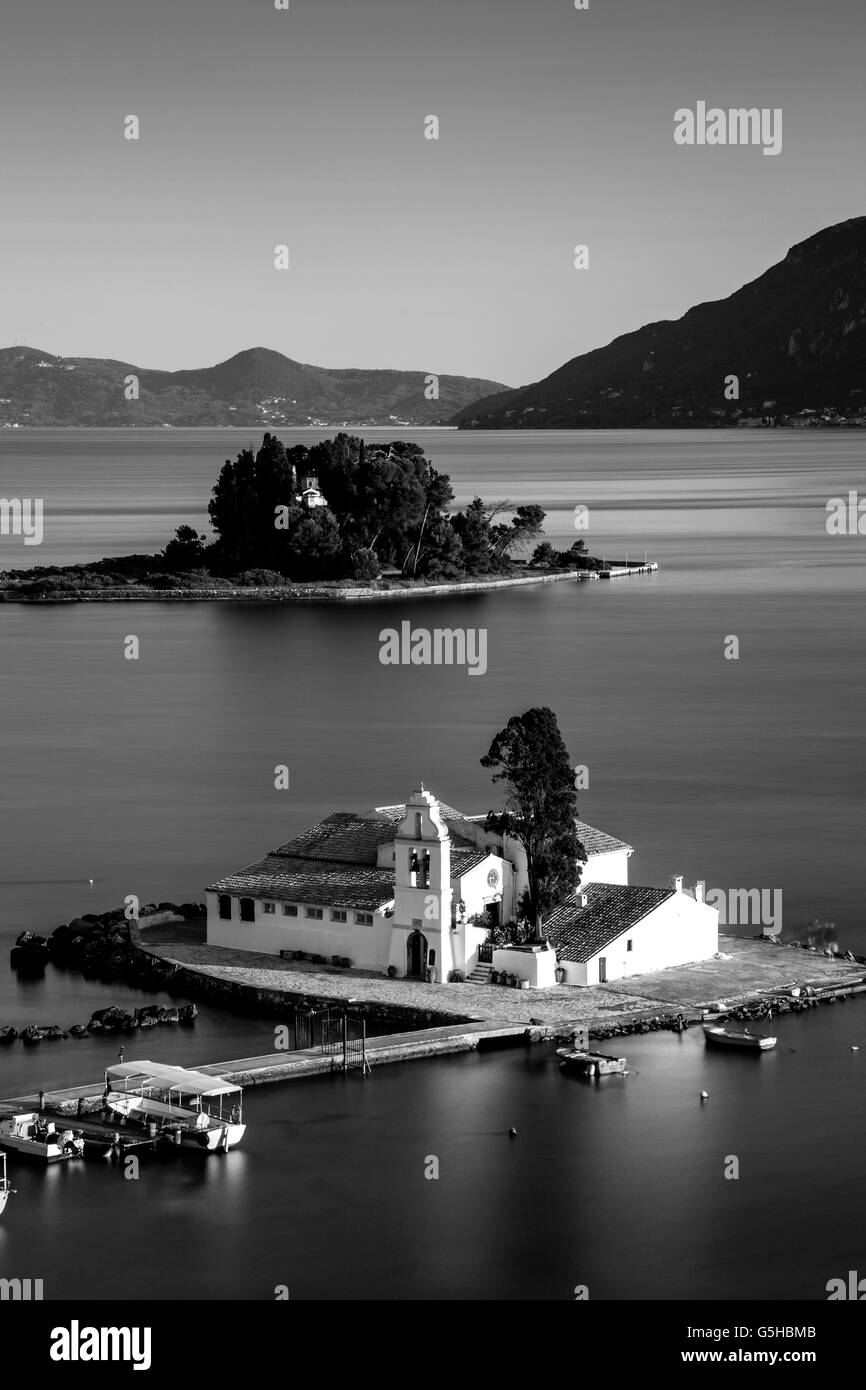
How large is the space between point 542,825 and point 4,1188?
1200 centimetres

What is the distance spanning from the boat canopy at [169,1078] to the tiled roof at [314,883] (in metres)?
5.96

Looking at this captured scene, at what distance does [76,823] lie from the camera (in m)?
57.9

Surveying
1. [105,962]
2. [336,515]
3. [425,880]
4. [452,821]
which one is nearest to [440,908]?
[425,880]

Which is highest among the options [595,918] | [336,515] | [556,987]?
[336,515]

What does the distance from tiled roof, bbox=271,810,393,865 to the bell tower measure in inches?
84.6

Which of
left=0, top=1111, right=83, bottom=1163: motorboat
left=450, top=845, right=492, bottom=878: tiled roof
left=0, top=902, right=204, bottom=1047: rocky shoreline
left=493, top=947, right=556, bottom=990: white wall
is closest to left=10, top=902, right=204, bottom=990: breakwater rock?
left=0, top=902, right=204, bottom=1047: rocky shoreline

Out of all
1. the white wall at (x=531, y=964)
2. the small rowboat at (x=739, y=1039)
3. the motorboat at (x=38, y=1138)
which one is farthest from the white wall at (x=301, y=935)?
the motorboat at (x=38, y=1138)

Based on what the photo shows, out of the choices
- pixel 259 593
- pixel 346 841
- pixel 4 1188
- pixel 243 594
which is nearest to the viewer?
pixel 4 1188

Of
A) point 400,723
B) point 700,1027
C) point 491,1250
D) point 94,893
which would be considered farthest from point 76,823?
point 491,1250

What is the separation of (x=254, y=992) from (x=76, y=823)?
21.7 m

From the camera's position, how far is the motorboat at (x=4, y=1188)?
28673 millimetres

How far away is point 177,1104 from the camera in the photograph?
104ft

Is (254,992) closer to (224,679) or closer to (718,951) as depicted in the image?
(718,951)

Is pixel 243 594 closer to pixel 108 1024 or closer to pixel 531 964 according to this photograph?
pixel 108 1024
